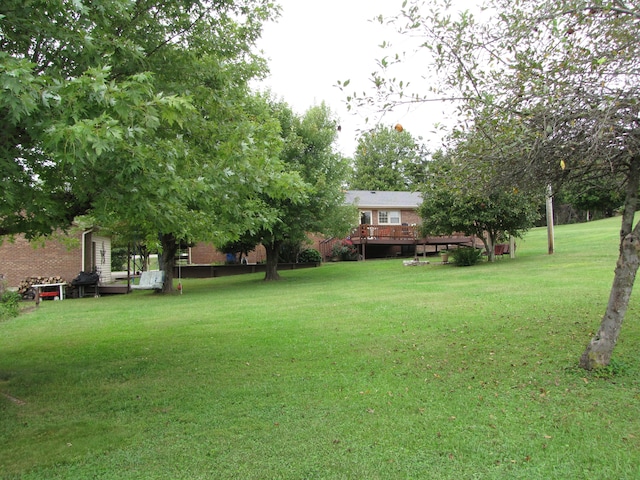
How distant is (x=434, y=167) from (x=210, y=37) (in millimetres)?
3541

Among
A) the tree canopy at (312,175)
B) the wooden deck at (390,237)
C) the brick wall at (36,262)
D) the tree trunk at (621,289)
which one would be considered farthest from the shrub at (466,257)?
the brick wall at (36,262)

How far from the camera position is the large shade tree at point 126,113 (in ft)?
10.3

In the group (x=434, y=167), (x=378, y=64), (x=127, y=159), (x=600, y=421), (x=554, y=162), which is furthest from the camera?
(x=434, y=167)

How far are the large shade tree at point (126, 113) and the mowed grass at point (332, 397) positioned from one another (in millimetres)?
2095

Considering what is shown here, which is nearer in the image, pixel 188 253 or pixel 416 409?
pixel 416 409

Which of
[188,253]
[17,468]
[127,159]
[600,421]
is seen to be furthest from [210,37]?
[188,253]

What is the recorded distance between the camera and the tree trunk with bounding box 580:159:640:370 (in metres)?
4.92

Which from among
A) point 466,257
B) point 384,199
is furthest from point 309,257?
point 466,257

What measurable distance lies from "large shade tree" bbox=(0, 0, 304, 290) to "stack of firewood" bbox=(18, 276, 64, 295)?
1620 centimetres

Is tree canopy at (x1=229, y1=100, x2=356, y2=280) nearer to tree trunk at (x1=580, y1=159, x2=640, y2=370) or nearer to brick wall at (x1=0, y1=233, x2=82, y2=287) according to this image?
brick wall at (x1=0, y1=233, x2=82, y2=287)

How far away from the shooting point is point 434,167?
673 centimetres

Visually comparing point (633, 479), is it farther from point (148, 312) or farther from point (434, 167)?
point (148, 312)

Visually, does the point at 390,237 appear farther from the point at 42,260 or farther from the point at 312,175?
the point at 42,260

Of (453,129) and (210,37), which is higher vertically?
(210,37)
